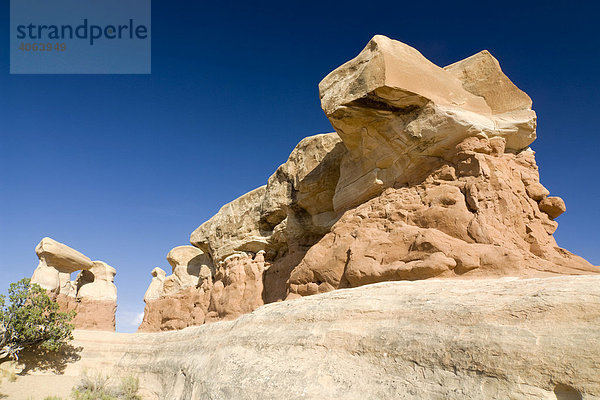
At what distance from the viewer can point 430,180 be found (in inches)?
375

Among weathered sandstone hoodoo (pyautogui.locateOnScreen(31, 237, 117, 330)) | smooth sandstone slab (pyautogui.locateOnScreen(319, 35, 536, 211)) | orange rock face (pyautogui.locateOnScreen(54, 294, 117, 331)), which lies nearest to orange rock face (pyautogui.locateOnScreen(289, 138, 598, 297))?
smooth sandstone slab (pyautogui.locateOnScreen(319, 35, 536, 211))

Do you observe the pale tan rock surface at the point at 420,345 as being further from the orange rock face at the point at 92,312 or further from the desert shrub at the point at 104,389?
the orange rock face at the point at 92,312

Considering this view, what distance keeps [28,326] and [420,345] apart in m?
15.5

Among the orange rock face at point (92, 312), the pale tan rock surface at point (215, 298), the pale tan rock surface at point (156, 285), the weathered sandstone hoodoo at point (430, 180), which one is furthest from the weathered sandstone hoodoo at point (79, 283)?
the weathered sandstone hoodoo at point (430, 180)

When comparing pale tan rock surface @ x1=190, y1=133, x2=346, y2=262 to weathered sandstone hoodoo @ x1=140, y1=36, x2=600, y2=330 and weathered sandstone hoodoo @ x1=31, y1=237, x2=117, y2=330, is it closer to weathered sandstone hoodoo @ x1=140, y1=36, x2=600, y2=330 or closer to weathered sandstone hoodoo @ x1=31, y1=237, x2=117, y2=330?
weathered sandstone hoodoo @ x1=140, y1=36, x2=600, y2=330

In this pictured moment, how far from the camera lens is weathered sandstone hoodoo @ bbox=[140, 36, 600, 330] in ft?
26.7

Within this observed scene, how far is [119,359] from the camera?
15.8 metres

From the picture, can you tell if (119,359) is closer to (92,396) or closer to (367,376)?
(92,396)

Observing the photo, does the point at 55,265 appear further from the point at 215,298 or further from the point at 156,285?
the point at 215,298

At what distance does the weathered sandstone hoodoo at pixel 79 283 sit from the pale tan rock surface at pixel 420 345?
15.1 m

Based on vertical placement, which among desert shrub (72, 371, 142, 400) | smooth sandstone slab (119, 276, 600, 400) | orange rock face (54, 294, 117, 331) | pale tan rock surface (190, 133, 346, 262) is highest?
pale tan rock surface (190, 133, 346, 262)

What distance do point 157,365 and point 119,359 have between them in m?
3.55

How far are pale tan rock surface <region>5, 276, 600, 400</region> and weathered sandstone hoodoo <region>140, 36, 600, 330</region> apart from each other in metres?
1.19

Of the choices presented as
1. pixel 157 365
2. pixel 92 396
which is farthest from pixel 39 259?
pixel 157 365
